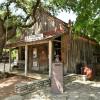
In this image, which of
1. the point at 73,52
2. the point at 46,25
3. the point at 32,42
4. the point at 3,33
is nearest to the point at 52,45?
the point at 32,42

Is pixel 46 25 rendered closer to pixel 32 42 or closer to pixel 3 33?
pixel 32 42

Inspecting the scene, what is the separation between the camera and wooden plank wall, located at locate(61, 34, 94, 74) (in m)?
15.5

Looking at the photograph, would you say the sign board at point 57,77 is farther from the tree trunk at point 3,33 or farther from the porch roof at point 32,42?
the tree trunk at point 3,33

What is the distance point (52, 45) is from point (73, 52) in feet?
6.48

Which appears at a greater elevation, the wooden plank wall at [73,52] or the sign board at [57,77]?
the wooden plank wall at [73,52]

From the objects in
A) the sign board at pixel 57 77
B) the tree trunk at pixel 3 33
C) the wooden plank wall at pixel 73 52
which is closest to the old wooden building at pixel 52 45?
the wooden plank wall at pixel 73 52

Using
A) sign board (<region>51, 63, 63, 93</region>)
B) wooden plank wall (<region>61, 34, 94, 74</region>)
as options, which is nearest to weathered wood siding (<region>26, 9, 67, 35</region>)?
wooden plank wall (<region>61, 34, 94, 74</region>)

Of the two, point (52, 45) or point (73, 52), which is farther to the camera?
point (73, 52)

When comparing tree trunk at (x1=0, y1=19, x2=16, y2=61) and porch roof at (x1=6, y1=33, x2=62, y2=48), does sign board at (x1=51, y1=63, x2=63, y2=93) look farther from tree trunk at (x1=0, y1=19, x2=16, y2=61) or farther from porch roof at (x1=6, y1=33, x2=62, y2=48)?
tree trunk at (x1=0, y1=19, x2=16, y2=61)

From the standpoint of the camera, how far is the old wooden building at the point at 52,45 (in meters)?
15.4

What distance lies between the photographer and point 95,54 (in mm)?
19891

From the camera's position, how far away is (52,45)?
50.4 feet

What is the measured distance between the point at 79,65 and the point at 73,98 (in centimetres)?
667

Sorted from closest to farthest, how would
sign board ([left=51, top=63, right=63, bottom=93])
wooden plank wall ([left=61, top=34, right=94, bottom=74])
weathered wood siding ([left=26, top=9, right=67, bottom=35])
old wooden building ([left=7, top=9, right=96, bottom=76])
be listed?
sign board ([left=51, top=63, right=63, bottom=93]) → old wooden building ([left=7, top=9, right=96, bottom=76]) → wooden plank wall ([left=61, top=34, right=94, bottom=74]) → weathered wood siding ([left=26, top=9, right=67, bottom=35])
